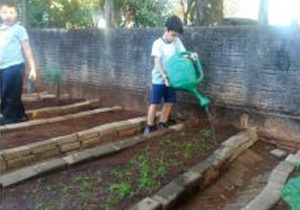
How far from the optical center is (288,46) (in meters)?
4.61

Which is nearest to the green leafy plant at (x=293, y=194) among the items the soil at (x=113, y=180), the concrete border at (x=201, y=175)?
the concrete border at (x=201, y=175)

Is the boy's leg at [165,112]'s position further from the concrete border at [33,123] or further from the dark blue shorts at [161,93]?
the concrete border at [33,123]

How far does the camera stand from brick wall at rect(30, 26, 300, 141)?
4684 millimetres

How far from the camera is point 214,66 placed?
5293 millimetres

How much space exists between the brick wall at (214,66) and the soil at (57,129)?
54 centimetres

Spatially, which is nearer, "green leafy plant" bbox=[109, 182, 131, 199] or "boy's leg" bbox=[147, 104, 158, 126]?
"green leafy plant" bbox=[109, 182, 131, 199]

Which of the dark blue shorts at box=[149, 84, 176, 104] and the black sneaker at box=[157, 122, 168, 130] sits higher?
the dark blue shorts at box=[149, 84, 176, 104]

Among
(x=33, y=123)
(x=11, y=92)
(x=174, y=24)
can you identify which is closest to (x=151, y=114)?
(x=174, y=24)

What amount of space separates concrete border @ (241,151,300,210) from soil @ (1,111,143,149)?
269cm

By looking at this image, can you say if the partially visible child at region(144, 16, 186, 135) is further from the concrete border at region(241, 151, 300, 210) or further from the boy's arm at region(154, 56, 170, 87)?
the concrete border at region(241, 151, 300, 210)

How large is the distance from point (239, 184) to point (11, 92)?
10.9ft

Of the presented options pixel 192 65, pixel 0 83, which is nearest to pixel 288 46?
pixel 192 65

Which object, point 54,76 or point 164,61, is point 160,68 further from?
point 54,76

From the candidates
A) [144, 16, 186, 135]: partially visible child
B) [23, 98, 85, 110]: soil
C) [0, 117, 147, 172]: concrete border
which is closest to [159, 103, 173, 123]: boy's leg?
[144, 16, 186, 135]: partially visible child
